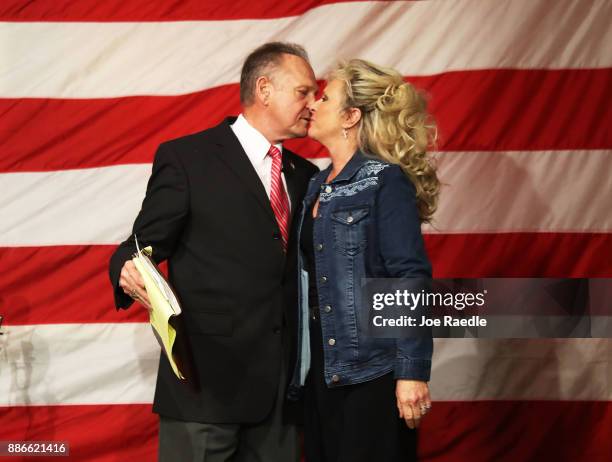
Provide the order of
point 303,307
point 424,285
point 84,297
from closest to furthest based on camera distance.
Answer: point 424,285 < point 303,307 < point 84,297

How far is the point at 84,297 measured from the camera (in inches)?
95.4

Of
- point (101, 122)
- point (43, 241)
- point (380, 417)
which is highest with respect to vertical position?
point (101, 122)

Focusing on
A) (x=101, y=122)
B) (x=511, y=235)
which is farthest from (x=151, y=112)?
(x=511, y=235)

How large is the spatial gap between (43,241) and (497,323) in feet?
4.64

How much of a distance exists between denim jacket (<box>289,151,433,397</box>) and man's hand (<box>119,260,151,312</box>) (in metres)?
0.36

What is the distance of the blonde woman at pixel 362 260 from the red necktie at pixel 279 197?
90 millimetres

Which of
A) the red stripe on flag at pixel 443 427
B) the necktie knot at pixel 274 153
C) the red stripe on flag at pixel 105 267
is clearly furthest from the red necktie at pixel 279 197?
the red stripe on flag at pixel 443 427

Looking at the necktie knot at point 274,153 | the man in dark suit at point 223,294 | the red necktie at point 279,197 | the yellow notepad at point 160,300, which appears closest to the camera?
the yellow notepad at point 160,300

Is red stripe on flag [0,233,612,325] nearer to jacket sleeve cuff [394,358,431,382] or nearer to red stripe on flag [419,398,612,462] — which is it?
red stripe on flag [419,398,612,462]

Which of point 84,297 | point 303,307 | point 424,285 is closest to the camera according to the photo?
point 424,285

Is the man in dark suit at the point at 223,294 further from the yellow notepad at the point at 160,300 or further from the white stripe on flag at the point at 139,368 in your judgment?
the white stripe on flag at the point at 139,368

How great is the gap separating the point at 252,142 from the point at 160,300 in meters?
0.61

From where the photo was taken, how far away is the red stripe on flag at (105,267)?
7.94 ft

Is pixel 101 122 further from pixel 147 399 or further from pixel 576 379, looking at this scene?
pixel 576 379
